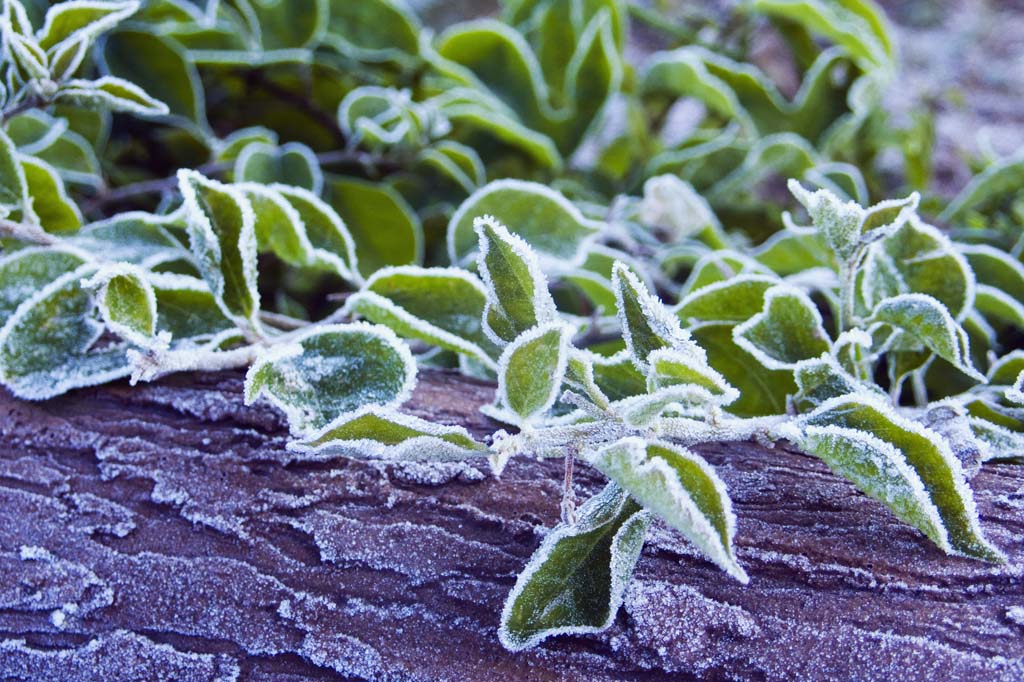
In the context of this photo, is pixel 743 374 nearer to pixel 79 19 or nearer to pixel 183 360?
pixel 183 360

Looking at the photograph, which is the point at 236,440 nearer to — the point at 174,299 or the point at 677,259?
the point at 174,299

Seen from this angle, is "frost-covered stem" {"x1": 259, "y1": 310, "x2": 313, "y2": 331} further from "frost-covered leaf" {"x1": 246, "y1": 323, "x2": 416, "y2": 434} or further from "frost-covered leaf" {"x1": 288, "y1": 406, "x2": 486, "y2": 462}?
"frost-covered leaf" {"x1": 288, "y1": 406, "x2": 486, "y2": 462}

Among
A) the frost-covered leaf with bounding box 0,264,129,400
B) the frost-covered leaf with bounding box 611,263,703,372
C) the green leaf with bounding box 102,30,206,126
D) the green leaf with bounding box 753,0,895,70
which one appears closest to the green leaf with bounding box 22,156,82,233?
the frost-covered leaf with bounding box 0,264,129,400

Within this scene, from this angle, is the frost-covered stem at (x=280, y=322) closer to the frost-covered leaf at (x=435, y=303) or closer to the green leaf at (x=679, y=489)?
the frost-covered leaf at (x=435, y=303)

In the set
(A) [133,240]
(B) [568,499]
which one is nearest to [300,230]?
(A) [133,240]

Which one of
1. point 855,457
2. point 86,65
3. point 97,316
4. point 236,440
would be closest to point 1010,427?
point 855,457

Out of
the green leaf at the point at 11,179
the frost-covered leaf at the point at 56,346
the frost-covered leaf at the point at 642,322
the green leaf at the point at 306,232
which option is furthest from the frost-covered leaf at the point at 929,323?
the green leaf at the point at 11,179

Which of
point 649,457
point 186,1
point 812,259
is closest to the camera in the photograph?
point 649,457
